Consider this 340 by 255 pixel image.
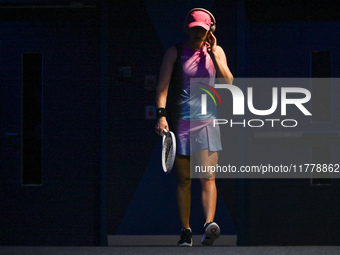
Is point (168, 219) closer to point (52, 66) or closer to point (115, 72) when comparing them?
point (115, 72)

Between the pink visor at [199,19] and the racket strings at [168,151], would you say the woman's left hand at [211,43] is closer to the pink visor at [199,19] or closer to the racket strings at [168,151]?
the pink visor at [199,19]

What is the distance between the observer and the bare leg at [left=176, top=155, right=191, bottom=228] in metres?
5.03

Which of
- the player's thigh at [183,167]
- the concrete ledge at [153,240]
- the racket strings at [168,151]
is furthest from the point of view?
the concrete ledge at [153,240]

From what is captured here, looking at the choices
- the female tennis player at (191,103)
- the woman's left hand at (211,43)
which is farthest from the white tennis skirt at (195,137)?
Result: the woman's left hand at (211,43)

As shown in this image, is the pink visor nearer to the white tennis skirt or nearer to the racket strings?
the white tennis skirt

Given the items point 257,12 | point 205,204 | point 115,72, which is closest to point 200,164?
point 205,204

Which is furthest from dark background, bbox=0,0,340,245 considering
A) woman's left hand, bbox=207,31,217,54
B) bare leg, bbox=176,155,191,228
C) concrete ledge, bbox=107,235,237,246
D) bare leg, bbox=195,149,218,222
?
woman's left hand, bbox=207,31,217,54

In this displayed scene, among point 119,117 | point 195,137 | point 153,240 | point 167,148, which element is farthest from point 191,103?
point 153,240

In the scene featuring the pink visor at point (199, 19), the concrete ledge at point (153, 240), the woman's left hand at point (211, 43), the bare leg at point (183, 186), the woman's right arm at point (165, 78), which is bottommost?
the concrete ledge at point (153, 240)

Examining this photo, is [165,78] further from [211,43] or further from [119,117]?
[119,117]

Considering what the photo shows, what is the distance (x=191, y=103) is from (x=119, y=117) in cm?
130

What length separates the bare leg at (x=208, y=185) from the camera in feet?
16.1

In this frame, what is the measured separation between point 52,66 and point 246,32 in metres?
2.04

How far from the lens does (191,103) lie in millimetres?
5020
